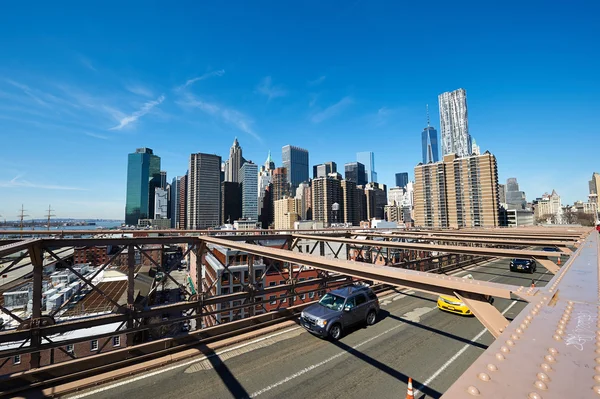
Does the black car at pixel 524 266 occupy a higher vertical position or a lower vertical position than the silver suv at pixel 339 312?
lower

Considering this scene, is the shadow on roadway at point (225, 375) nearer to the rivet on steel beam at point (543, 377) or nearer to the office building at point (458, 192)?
the rivet on steel beam at point (543, 377)

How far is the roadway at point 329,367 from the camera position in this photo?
6508mm

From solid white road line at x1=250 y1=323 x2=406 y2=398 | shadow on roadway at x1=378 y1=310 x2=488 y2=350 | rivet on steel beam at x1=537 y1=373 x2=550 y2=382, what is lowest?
shadow on roadway at x1=378 y1=310 x2=488 y2=350

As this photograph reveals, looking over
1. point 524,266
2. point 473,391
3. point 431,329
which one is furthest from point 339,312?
point 524,266

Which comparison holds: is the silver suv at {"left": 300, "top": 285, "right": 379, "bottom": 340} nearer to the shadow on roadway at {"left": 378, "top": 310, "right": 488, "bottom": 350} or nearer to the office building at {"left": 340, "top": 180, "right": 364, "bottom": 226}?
the shadow on roadway at {"left": 378, "top": 310, "right": 488, "bottom": 350}

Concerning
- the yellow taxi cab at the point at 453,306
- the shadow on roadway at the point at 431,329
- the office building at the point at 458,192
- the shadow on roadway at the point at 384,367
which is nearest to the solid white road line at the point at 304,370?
the shadow on roadway at the point at 384,367

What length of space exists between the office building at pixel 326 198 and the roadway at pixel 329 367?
530 feet

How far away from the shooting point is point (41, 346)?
22.1 feet

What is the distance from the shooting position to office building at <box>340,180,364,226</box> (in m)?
182

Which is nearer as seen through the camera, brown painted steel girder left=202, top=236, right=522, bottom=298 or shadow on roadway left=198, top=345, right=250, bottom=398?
brown painted steel girder left=202, top=236, right=522, bottom=298

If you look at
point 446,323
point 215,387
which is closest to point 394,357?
point 446,323

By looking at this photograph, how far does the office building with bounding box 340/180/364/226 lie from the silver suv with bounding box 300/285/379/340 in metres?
171

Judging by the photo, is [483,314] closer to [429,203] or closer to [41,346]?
[41,346]

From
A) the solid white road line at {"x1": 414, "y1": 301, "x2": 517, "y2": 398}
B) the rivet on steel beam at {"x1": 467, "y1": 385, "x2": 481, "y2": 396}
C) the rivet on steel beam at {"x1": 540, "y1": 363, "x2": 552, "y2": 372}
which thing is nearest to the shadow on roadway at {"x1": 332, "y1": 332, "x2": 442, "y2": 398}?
the solid white road line at {"x1": 414, "y1": 301, "x2": 517, "y2": 398}
